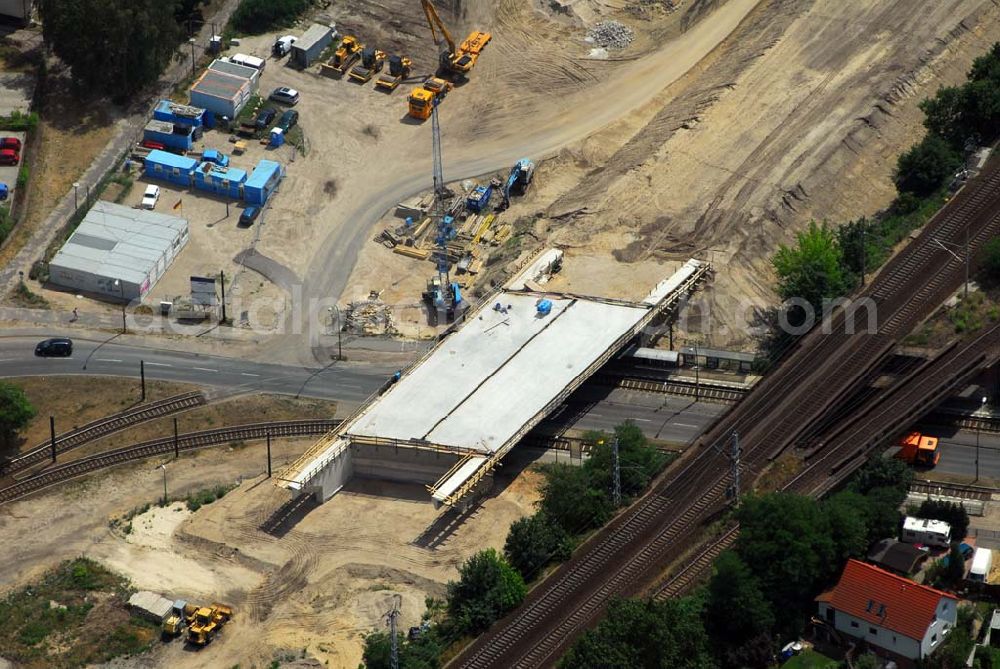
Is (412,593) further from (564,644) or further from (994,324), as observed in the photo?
(994,324)

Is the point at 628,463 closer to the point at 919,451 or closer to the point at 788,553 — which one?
the point at 788,553

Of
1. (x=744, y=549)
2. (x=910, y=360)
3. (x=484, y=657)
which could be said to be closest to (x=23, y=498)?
(x=484, y=657)

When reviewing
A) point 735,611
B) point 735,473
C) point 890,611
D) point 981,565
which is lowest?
point 735,611

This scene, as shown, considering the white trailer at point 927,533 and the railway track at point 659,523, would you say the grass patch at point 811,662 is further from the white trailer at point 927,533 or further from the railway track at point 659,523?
the railway track at point 659,523

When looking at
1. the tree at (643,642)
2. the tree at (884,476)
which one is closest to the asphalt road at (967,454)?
the tree at (884,476)

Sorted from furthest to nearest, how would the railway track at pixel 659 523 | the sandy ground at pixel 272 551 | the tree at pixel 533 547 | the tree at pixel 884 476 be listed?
the tree at pixel 884 476 → the tree at pixel 533 547 → the sandy ground at pixel 272 551 → the railway track at pixel 659 523

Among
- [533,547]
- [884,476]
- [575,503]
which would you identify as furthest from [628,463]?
[884,476]
